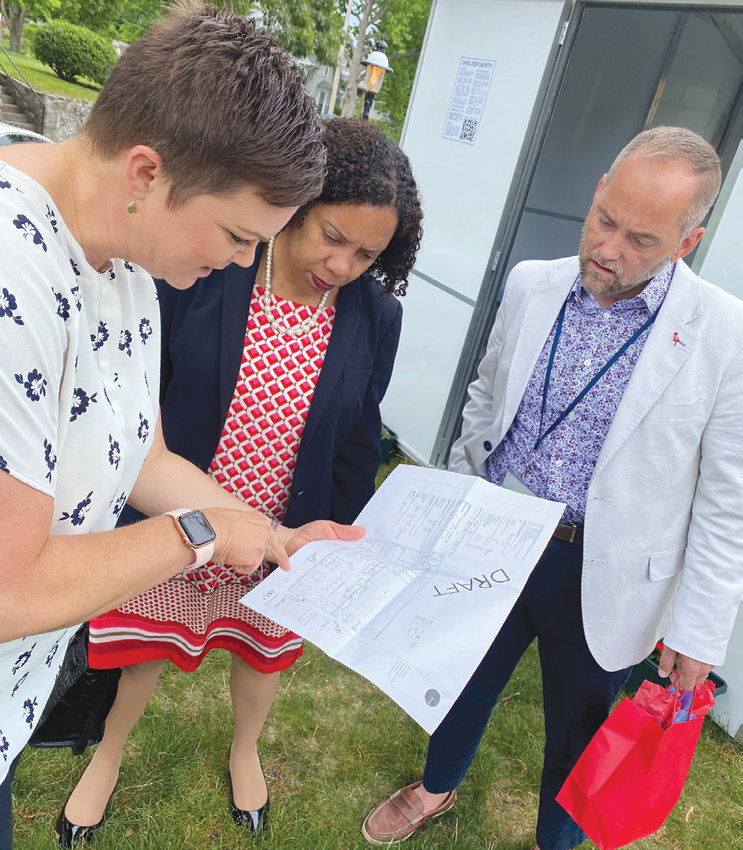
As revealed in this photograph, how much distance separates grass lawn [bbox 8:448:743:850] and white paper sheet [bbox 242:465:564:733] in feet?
4.17

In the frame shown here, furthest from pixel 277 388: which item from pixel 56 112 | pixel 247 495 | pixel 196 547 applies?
pixel 56 112

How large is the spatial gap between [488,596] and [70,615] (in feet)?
2.87

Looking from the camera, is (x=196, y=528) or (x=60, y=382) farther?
(x=196, y=528)

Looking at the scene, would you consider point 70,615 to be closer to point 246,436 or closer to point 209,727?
point 246,436

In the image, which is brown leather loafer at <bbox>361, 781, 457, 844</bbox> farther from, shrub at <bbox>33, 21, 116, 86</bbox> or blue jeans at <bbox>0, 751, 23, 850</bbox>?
shrub at <bbox>33, 21, 116, 86</bbox>

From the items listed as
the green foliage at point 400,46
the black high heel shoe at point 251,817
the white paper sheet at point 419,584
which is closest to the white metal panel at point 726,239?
the white paper sheet at point 419,584

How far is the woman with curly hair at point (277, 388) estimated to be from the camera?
5.82ft

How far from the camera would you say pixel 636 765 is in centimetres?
186

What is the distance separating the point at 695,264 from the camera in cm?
324

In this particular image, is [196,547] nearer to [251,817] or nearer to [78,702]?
[78,702]

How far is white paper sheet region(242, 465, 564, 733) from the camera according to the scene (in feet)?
4.29

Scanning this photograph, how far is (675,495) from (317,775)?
1700 millimetres

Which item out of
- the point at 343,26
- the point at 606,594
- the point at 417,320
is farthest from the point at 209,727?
the point at 343,26

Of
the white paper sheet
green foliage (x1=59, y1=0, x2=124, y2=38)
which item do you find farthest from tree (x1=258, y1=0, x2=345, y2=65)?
the white paper sheet
